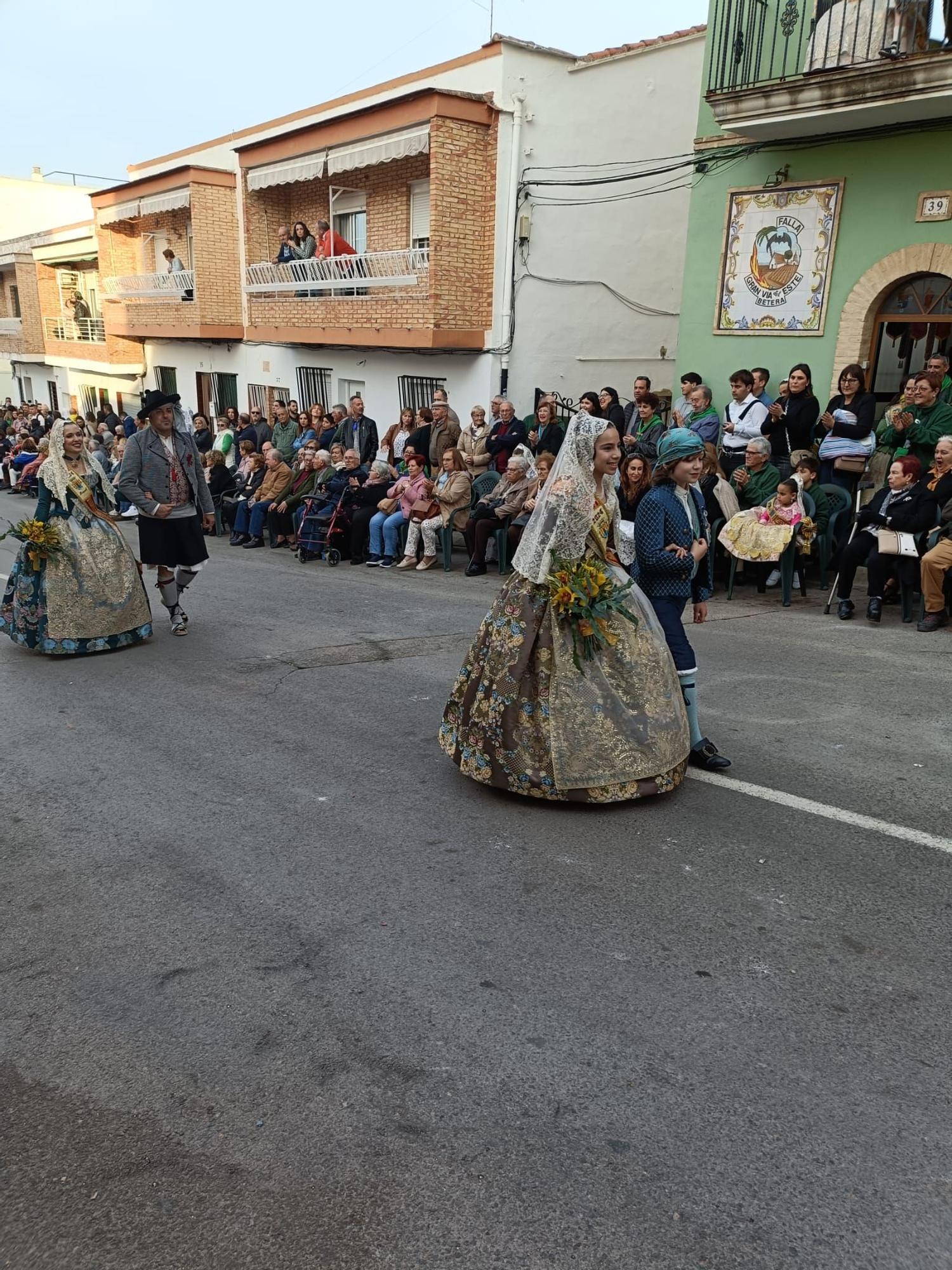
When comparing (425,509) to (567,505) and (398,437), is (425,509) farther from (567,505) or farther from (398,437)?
(567,505)

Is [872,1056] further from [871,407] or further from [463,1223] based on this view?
[871,407]

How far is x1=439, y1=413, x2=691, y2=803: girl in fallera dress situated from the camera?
15.0 feet

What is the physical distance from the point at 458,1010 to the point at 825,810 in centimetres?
233

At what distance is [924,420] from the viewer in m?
9.20

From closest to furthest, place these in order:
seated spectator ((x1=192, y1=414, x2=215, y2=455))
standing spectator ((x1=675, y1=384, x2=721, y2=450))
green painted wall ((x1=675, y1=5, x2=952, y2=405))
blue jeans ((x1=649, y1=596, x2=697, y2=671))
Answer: blue jeans ((x1=649, y1=596, x2=697, y2=671)) → green painted wall ((x1=675, y1=5, x2=952, y2=405)) → standing spectator ((x1=675, y1=384, x2=721, y2=450)) → seated spectator ((x1=192, y1=414, x2=215, y2=455))

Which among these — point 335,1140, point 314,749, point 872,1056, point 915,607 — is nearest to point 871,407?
point 915,607

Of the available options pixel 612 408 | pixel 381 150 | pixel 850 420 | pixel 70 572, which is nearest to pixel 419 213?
pixel 381 150

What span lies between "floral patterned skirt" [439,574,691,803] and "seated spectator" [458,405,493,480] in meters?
8.00

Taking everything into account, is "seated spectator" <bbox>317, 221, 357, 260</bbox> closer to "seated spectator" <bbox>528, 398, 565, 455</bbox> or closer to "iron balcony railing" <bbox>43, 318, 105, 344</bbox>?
"seated spectator" <bbox>528, 398, 565, 455</bbox>

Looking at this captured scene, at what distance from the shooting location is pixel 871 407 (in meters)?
9.75

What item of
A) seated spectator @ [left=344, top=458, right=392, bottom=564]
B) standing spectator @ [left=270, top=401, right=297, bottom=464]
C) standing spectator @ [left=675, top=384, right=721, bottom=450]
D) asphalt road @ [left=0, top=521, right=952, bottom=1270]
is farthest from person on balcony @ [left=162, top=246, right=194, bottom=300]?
asphalt road @ [left=0, top=521, right=952, bottom=1270]

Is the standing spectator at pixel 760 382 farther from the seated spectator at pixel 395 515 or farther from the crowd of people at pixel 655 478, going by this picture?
the seated spectator at pixel 395 515

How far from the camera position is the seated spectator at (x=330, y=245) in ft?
59.5

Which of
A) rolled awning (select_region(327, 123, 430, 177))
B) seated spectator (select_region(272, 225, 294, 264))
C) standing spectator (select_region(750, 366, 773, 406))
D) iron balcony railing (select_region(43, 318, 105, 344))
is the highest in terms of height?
rolled awning (select_region(327, 123, 430, 177))
